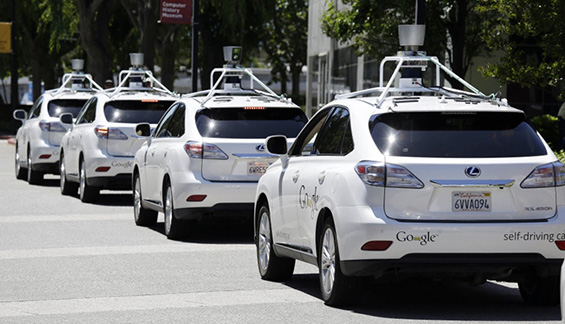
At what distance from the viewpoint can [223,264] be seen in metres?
12.0

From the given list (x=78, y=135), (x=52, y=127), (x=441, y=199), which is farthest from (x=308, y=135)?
(x=52, y=127)

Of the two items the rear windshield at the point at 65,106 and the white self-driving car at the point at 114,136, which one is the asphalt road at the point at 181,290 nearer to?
the white self-driving car at the point at 114,136

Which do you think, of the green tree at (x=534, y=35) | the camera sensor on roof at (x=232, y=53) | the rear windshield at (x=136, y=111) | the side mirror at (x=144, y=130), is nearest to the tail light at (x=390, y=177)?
the side mirror at (x=144, y=130)

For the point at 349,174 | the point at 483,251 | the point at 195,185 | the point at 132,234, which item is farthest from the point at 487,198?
the point at 132,234

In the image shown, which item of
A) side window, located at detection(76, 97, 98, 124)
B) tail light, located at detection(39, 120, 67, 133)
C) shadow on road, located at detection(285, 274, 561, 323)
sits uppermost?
side window, located at detection(76, 97, 98, 124)

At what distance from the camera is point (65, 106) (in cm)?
2338

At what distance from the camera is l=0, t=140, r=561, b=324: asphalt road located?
888cm

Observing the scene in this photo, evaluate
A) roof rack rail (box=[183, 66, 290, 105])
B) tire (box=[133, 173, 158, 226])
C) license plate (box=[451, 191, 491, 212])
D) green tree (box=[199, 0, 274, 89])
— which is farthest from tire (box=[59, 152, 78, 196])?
green tree (box=[199, 0, 274, 89])

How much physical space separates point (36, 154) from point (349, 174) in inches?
580

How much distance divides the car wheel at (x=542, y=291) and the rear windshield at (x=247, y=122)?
5.19m

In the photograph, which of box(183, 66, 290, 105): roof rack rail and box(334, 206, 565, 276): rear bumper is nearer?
box(334, 206, 565, 276): rear bumper

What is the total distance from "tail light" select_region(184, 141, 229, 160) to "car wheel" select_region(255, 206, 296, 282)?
2.72m

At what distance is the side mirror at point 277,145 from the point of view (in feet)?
35.1

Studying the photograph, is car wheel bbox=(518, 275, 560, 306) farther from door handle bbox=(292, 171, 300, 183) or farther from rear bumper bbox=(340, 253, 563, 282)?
door handle bbox=(292, 171, 300, 183)
